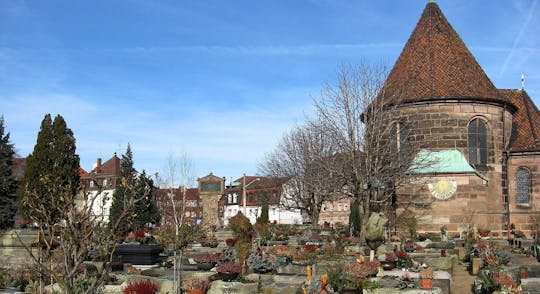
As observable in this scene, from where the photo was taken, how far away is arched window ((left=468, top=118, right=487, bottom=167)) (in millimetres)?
30031

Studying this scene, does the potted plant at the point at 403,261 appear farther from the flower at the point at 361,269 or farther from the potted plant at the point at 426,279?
the potted plant at the point at 426,279

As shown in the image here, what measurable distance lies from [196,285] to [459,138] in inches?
790

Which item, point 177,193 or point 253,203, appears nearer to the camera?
point 177,193

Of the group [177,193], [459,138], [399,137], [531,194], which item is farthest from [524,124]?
[177,193]

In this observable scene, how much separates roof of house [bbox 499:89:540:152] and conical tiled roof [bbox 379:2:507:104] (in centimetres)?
303

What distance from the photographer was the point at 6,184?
3603 centimetres

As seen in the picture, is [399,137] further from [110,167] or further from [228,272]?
[110,167]

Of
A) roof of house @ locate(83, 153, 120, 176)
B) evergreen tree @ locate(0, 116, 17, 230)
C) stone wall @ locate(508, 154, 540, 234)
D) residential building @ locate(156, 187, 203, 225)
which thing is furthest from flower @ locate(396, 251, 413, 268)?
roof of house @ locate(83, 153, 120, 176)

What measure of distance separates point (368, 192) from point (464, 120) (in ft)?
25.1

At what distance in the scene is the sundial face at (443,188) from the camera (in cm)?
2741

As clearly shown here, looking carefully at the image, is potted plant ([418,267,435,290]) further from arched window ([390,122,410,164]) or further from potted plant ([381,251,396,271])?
arched window ([390,122,410,164])

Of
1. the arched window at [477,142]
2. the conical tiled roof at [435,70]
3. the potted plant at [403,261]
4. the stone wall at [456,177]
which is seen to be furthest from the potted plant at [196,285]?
the arched window at [477,142]

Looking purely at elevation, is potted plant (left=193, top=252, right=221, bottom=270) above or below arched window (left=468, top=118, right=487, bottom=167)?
below

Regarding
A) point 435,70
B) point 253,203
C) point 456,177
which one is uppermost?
point 435,70
